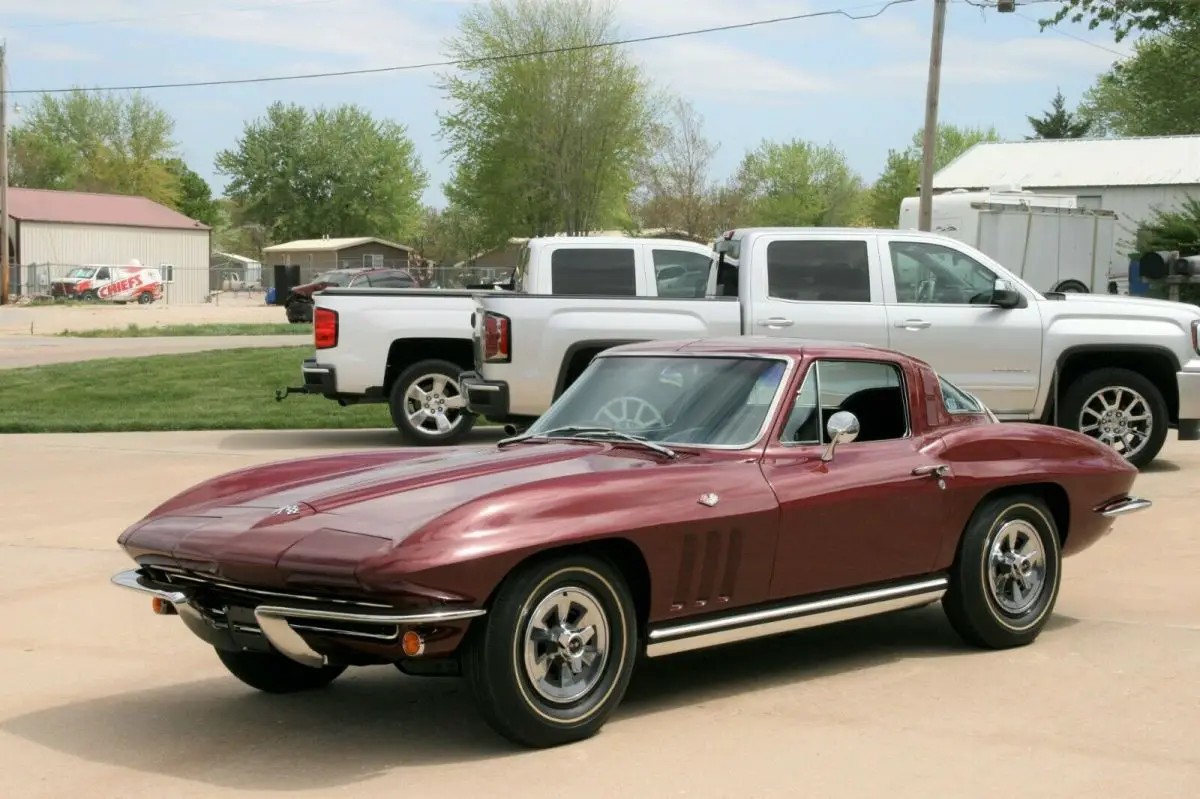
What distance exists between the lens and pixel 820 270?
12.7 m

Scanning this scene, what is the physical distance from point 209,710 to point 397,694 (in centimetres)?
73

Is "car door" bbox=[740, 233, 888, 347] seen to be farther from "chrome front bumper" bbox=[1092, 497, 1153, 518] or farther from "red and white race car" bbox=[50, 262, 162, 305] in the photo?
"red and white race car" bbox=[50, 262, 162, 305]

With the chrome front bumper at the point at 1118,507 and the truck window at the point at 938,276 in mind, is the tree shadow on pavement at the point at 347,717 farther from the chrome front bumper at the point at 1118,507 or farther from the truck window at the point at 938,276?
the truck window at the point at 938,276

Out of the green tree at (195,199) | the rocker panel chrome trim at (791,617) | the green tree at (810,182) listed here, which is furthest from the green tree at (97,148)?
the rocker panel chrome trim at (791,617)

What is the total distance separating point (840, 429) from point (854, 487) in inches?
10.6

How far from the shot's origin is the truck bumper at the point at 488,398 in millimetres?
12570

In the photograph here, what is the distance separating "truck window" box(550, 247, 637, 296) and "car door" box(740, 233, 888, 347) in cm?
204

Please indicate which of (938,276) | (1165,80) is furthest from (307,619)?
(1165,80)

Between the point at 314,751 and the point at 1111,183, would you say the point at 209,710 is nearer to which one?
the point at 314,751

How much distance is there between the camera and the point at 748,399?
20.6 ft

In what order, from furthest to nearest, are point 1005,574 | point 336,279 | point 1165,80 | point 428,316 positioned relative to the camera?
point 1165,80 → point 336,279 → point 428,316 → point 1005,574

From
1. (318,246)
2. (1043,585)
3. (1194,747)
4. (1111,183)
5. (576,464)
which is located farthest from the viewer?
(318,246)

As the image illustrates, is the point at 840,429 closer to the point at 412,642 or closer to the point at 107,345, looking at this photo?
the point at 412,642

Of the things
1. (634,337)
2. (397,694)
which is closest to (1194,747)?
(397,694)
